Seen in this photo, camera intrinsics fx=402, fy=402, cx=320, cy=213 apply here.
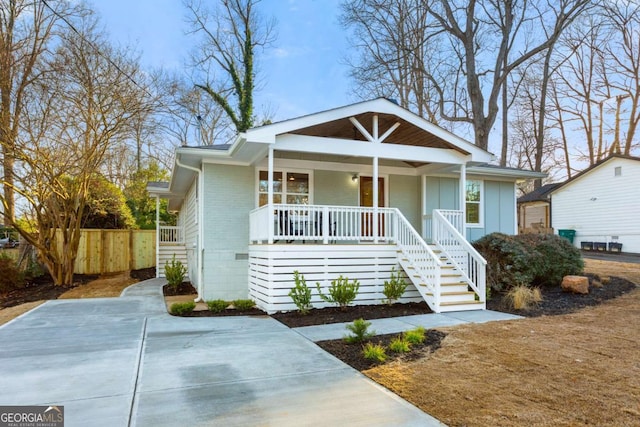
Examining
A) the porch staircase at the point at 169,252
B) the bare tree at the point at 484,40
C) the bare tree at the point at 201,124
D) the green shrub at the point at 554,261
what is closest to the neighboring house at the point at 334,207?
the green shrub at the point at 554,261

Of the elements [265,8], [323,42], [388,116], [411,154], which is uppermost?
[265,8]

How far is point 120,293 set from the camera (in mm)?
10867

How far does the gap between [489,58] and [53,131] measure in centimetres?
1752

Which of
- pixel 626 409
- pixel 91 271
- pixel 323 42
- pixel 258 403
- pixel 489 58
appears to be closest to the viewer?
pixel 626 409

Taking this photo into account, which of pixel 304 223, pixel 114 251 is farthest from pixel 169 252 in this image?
pixel 304 223

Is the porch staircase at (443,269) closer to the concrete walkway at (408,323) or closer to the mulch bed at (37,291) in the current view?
the concrete walkway at (408,323)

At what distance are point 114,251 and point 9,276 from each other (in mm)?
4262

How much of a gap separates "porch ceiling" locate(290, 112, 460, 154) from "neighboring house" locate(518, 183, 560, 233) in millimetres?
15932

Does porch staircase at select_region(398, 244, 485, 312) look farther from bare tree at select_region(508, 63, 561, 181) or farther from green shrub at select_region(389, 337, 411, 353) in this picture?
bare tree at select_region(508, 63, 561, 181)

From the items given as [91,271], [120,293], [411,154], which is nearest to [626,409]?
[411,154]

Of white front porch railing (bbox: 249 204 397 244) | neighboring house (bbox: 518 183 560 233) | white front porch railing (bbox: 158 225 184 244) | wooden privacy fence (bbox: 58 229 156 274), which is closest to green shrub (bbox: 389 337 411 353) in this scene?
white front porch railing (bbox: 249 204 397 244)

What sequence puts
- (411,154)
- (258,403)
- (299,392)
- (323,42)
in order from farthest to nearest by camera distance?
1. (323,42)
2. (411,154)
3. (299,392)
4. (258,403)

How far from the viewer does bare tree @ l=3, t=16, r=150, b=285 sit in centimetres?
1083

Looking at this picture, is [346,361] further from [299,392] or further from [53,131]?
[53,131]
